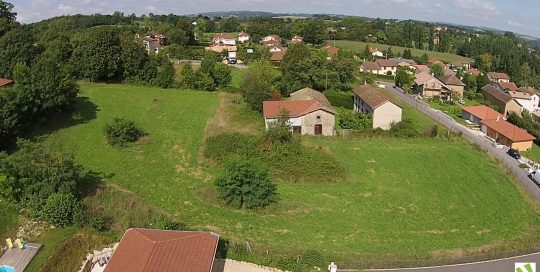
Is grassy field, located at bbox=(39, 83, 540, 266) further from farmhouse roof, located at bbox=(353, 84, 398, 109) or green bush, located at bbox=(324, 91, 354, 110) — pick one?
green bush, located at bbox=(324, 91, 354, 110)

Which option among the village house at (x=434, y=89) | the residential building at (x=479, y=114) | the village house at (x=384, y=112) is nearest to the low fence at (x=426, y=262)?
the village house at (x=384, y=112)

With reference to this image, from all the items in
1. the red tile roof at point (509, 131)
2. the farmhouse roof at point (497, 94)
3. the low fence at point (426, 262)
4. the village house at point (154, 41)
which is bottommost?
the low fence at point (426, 262)

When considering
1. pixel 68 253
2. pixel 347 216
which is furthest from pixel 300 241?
pixel 68 253

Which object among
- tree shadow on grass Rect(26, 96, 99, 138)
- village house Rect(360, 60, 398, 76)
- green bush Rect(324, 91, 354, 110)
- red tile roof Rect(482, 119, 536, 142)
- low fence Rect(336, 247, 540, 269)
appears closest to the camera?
low fence Rect(336, 247, 540, 269)

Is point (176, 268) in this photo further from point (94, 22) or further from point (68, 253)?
point (94, 22)

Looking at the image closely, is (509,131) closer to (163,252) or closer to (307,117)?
(307,117)

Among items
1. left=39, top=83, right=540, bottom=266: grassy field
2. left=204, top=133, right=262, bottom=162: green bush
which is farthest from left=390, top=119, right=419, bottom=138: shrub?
left=204, top=133, right=262, bottom=162: green bush

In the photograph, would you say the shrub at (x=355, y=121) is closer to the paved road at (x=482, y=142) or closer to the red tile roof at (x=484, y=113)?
the paved road at (x=482, y=142)
